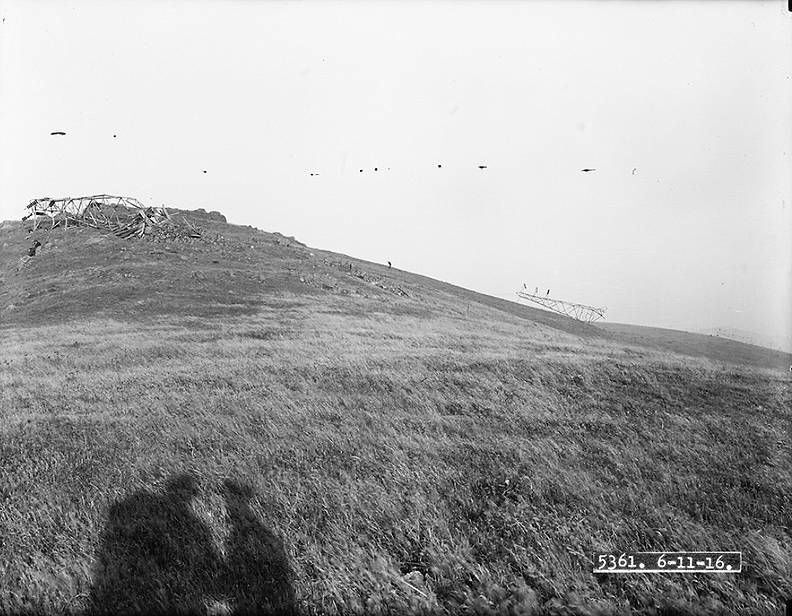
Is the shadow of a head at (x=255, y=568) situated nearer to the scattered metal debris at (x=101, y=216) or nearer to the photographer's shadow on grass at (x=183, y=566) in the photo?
the photographer's shadow on grass at (x=183, y=566)

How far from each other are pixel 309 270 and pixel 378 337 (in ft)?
72.8

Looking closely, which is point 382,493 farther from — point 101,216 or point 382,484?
point 101,216

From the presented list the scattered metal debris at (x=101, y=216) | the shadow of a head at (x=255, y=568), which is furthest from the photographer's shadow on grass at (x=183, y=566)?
the scattered metal debris at (x=101, y=216)

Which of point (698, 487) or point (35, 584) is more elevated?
point (698, 487)

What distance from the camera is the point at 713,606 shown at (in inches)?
158

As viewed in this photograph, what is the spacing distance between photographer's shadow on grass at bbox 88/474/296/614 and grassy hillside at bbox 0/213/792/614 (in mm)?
19

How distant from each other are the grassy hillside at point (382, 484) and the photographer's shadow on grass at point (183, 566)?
19 mm

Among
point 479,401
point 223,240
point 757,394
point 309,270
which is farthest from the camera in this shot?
point 223,240

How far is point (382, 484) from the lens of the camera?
5.59m

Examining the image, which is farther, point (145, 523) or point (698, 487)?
point (698, 487)

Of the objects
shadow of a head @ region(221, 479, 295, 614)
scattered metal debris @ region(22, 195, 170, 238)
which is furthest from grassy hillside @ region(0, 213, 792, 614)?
scattered metal debris @ region(22, 195, 170, 238)

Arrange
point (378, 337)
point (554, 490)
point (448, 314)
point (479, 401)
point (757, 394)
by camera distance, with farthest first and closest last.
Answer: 1. point (448, 314)
2. point (378, 337)
3. point (757, 394)
4. point (479, 401)
5. point (554, 490)

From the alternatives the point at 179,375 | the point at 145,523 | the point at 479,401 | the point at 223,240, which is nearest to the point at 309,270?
the point at 223,240

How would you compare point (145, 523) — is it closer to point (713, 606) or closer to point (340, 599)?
point (340, 599)
